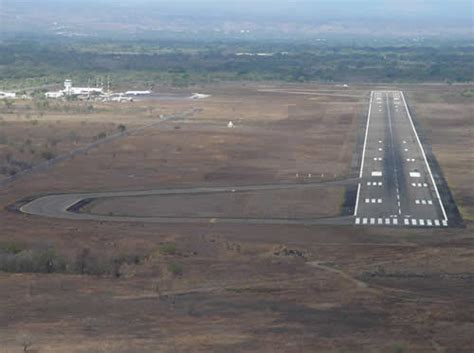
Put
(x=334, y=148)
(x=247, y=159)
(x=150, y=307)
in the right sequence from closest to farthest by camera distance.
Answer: (x=150, y=307), (x=247, y=159), (x=334, y=148)

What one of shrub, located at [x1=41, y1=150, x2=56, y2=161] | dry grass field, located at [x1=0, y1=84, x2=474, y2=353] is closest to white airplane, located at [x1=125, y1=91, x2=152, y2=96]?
dry grass field, located at [x1=0, y1=84, x2=474, y2=353]

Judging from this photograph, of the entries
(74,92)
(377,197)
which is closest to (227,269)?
(377,197)

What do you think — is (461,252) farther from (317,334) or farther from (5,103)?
(5,103)

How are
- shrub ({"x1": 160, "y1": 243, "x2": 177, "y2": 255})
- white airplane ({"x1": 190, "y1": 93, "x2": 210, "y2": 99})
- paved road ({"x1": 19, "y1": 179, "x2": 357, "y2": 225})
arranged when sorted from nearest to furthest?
shrub ({"x1": 160, "y1": 243, "x2": 177, "y2": 255}), paved road ({"x1": 19, "y1": 179, "x2": 357, "y2": 225}), white airplane ({"x1": 190, "y1": 93, "x2": 210, "y2": 99})

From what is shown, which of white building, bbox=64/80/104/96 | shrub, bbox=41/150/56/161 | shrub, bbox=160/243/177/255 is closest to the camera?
shrub, bbox=160/243/177/255

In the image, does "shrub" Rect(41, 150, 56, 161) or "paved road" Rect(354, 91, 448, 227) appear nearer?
"paved road" Rect(354, 91, 448, 227)

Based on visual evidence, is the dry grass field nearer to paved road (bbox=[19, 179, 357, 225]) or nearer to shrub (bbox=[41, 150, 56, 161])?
paved road (bbox=[19, 179, 357, 225])

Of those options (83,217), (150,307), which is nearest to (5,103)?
(83,217)
